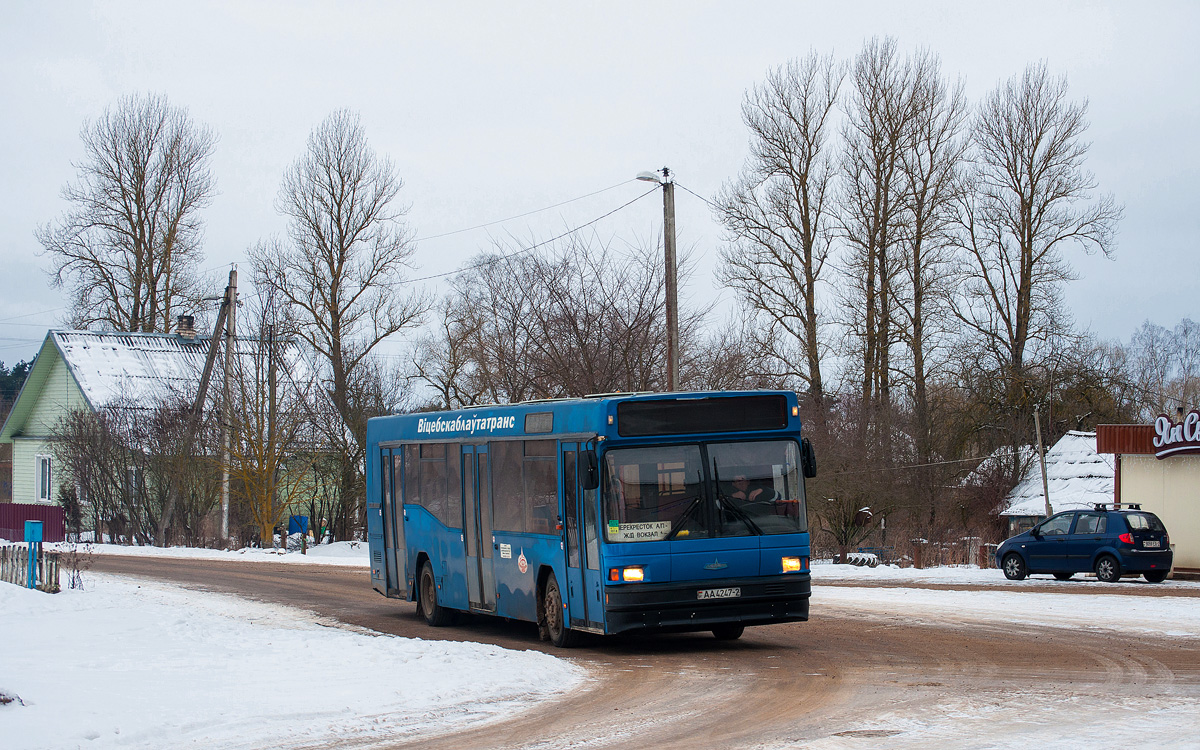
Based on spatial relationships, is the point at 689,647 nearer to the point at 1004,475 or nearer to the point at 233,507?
the point at 233,507

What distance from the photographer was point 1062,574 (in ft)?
87.6

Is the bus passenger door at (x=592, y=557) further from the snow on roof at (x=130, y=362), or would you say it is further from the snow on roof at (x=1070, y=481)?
the snow on roof at (x=130, y=362)

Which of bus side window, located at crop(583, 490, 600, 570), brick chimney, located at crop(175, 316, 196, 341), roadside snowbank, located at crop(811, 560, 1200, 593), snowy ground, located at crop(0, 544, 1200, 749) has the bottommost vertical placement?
roadside snowbank, located at crop(811, 560, 1200, 593)

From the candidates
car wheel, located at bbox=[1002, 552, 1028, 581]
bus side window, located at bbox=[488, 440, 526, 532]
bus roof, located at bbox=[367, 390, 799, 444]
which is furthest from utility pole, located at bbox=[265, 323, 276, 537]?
bus roof, located at bbox=[367, 390, 799, 444]

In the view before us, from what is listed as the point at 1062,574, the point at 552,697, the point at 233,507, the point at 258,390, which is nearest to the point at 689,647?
the point at 552,697

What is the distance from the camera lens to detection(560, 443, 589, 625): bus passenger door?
1352 cm

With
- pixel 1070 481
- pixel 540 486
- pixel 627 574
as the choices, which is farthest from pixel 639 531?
pixel 1070 481

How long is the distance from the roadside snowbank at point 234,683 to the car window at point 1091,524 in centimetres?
1712

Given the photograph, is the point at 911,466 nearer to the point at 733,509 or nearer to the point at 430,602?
the point at 430,602

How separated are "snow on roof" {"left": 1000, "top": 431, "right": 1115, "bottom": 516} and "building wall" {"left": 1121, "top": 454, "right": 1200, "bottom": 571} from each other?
14286 mm

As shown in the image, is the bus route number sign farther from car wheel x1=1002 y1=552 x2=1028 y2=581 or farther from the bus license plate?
car wheel x1=1002 y1=552 x2=1028 y2=581

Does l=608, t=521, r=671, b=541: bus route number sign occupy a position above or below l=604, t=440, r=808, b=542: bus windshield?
below

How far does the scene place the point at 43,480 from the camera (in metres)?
54.0

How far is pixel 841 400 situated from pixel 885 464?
9.75ft
